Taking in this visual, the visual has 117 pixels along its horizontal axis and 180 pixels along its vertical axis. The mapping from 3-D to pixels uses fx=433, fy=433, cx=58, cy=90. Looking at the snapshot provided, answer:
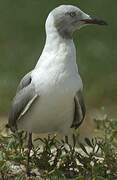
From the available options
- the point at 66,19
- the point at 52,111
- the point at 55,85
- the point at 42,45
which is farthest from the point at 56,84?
the point at 42,45

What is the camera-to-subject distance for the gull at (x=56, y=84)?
1.82 metres

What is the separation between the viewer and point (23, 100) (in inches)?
75.2

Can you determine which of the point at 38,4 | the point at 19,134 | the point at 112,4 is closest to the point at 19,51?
the point at 38,4

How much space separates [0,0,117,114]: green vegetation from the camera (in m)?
3.81

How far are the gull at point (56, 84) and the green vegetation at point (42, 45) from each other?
5.63 feet

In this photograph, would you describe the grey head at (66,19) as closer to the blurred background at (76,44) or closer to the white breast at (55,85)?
the white breast at (55,85)

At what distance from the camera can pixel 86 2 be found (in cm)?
446

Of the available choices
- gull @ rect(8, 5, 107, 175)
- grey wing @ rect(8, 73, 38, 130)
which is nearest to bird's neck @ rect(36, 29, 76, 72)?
gull @ rect(8, 5, 107, 175)

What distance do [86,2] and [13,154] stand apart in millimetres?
2828

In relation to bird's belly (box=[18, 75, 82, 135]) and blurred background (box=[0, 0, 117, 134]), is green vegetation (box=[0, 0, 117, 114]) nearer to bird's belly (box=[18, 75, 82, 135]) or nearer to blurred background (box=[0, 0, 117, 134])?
blurred background (box=[0, 0, 117, 134])

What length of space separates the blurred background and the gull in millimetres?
1633

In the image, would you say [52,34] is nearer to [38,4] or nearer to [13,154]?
[13,154]

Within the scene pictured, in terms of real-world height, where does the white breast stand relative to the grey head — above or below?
below

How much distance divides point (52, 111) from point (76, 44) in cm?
248
